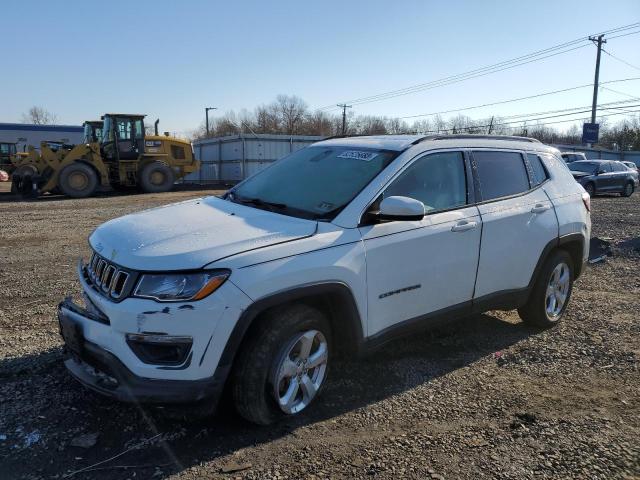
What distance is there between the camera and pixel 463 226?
406cm

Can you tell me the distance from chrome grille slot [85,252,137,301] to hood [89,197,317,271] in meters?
0.05

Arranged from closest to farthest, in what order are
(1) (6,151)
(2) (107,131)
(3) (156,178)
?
(2) (107,131) → (3) (156,178) → (1) (6,151)

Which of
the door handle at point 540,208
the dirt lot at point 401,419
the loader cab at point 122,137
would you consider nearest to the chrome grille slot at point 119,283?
the dirt lot at point 401,419

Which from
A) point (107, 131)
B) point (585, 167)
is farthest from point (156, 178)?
point (585, 167)

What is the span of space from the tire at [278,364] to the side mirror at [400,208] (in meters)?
0.80

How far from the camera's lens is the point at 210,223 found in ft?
11.5

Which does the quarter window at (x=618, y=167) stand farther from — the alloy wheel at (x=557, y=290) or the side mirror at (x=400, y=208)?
the side mirror at (x=400, y=208)

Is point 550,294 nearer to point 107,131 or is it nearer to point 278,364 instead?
point 278,364

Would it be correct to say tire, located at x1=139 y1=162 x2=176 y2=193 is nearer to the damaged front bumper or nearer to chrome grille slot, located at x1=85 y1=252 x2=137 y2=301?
chrome grille slot, located at x1=85 y1=252 x2=137 y2=301

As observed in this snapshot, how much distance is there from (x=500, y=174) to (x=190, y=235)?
2835mm

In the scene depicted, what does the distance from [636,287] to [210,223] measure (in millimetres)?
5925

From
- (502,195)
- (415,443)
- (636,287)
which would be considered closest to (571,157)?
(636,287)

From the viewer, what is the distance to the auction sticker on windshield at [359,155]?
4.00 metres

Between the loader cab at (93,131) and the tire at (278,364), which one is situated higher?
the loader cab at (93,131)
